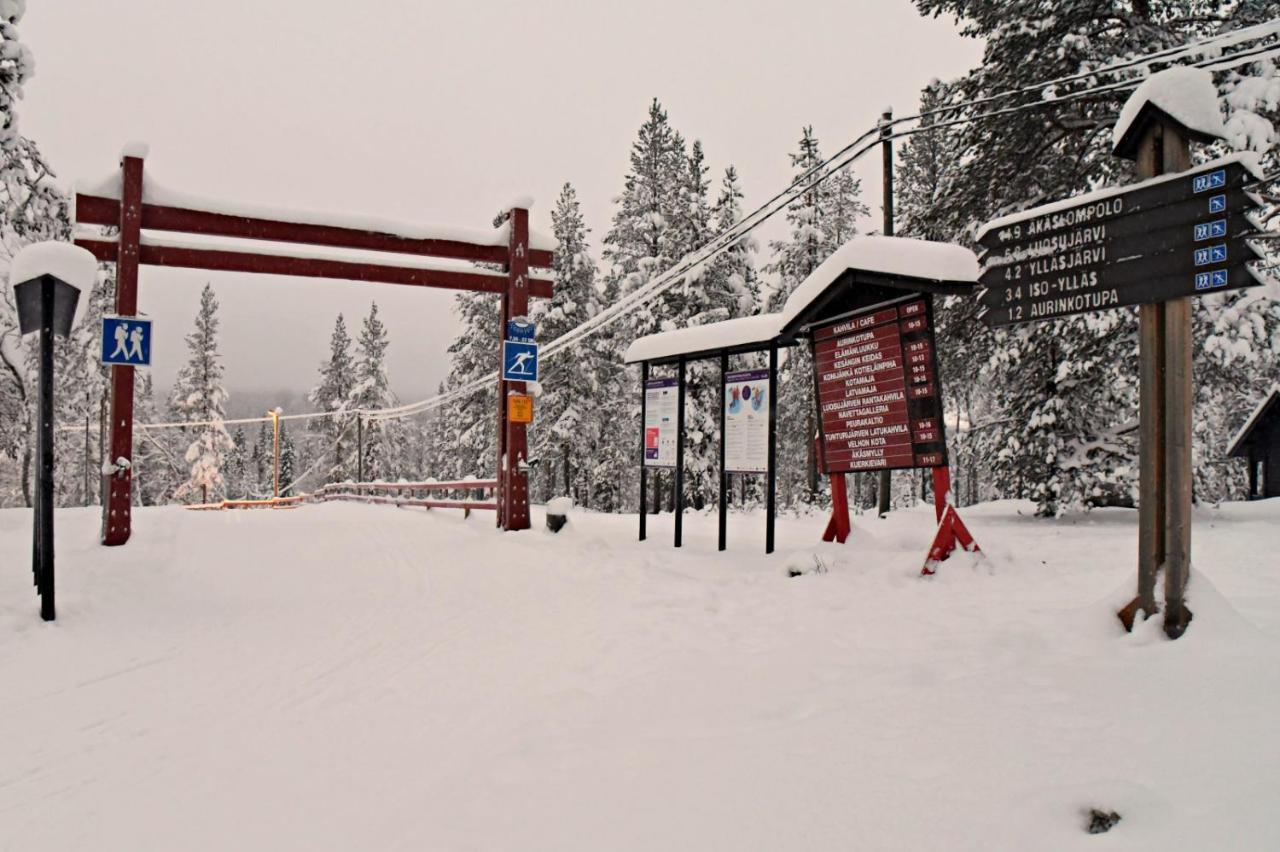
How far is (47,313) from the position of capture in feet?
21.1

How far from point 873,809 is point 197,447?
49.1m

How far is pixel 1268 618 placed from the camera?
15.7 ft

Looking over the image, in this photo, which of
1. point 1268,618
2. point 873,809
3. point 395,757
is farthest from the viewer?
point 1268,618

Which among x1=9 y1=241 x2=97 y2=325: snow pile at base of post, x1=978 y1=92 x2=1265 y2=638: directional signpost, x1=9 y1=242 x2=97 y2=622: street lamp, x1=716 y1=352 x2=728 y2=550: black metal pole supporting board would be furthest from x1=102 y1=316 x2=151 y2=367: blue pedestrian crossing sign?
x1=978 y1=92 x2=1265 y2=638: directional signpost

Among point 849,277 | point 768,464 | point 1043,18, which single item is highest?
point 1043,18

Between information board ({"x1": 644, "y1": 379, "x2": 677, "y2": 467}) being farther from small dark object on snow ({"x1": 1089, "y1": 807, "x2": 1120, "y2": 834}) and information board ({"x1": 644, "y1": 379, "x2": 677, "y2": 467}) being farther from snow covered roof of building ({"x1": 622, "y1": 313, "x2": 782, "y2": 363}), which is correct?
small dark object on snow ({"x1": 1089, "y1": 807, "x2": 1120, "y2": 834})

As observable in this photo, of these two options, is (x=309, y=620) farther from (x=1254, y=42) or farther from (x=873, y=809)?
(x=1254, y=42)

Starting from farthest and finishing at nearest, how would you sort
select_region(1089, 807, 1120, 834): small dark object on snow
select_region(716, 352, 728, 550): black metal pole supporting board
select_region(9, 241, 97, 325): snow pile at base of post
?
select_region(716, 352, 728, 550): black metal pole supporting board, select_region(9, 241, 97, 325): snow pile at base of post, select_region(1089, 807, 1120, 834): small dark object on snow

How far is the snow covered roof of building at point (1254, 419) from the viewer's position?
22.6 meters

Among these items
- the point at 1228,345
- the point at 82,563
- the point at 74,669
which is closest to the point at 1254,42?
the point at 1228,345

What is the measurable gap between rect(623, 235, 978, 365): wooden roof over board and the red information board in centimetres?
25

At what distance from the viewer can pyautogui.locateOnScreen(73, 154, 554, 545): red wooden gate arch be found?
10.0 meters

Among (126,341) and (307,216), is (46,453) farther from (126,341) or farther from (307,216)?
(307,216)

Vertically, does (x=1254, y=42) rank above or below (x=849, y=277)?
above
